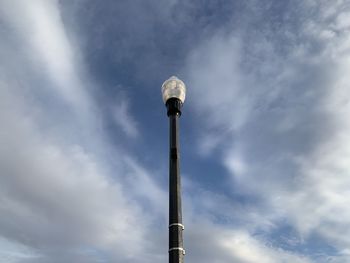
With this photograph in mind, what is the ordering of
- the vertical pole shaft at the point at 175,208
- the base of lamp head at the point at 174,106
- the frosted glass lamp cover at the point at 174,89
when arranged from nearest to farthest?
the vertical pole shaft at the point at 175,208
the base of lamp head at the point at 174,106
the frosted glass lamp cover at the point at 174,89

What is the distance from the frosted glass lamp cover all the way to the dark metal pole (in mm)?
292

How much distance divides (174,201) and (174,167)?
1014 mm

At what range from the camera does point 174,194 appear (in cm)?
943

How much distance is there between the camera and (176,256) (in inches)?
345

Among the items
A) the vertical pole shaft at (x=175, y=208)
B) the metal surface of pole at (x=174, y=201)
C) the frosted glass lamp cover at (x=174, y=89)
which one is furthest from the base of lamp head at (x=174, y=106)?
the vertical pole shaft at (x=175, y=208)

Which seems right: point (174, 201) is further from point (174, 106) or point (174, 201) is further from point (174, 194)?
point (174, 106)

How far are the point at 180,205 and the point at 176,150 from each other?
5.28ft

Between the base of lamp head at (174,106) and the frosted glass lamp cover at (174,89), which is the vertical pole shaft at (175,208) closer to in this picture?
the base of lamp head at (174,106)

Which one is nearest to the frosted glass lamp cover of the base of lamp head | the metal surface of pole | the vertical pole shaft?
the base of lamp head

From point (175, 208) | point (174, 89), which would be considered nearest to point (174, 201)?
point (175, 208)

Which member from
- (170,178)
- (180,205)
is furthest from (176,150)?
(180,205)

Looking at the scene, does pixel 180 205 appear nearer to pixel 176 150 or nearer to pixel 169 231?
pixel 169 231

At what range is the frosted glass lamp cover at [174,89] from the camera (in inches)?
441

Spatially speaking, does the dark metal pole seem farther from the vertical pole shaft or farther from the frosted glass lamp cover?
the frosted glass lamp cover
